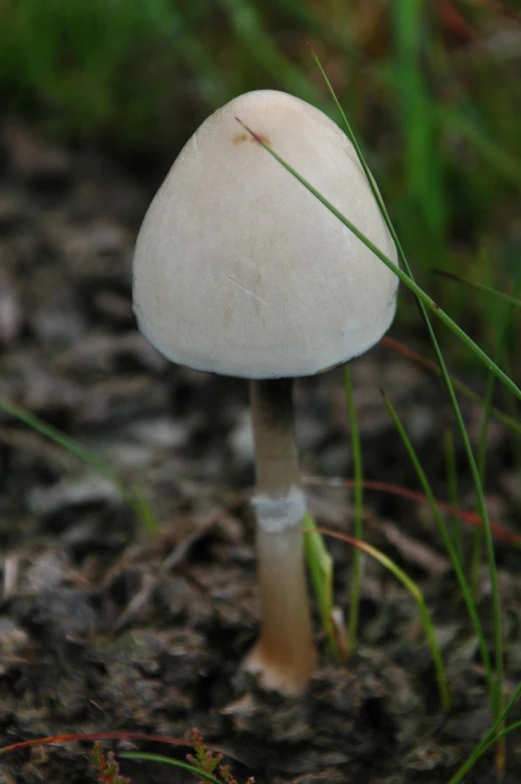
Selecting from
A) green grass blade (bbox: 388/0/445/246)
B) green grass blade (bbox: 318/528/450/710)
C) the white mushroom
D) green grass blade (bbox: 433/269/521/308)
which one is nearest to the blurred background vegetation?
green grass blade (bbox: 388/0/445/246)

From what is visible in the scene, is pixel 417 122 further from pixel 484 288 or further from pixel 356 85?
pixel 484 288

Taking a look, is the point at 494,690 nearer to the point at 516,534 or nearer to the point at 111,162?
the point at 516,534

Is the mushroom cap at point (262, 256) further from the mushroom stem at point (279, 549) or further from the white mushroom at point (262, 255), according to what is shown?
the mushroom stem at point (279, 549)

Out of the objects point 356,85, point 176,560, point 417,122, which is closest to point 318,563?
point 176,560

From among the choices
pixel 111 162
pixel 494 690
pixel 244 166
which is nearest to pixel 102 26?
pixel 111 162

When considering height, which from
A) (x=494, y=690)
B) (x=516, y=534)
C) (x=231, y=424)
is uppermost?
(x=231, y=424)

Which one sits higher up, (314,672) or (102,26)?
(102,26)
